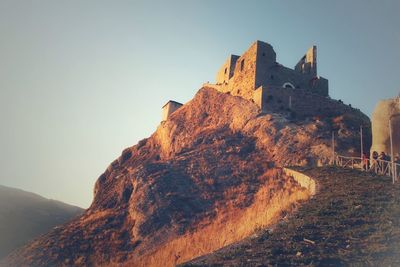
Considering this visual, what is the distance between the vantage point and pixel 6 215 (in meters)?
56.4

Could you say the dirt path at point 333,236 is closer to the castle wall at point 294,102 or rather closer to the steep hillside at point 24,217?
the castle wall at point 294,102

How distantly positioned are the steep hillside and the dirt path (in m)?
37.2

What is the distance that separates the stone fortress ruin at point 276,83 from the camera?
42.8 meters

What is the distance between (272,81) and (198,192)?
57.2 ft

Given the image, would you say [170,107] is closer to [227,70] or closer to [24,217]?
[227,70]

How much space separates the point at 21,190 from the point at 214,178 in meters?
57.0

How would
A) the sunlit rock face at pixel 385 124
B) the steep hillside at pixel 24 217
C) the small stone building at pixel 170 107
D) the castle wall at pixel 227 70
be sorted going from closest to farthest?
the sunlit rock face at pixel 385 124 → the steep hillside at pixel 24 217 → the castle wall at pixel 227 70 → the small stone building at pixel 170 107

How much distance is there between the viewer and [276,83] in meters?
46.4

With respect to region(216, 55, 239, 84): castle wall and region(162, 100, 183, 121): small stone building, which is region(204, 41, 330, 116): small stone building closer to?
region(216, 55, 239, 84): castle wall

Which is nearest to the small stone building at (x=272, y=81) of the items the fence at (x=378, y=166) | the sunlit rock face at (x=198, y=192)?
the sunlit rock face at (x=198, y=192)

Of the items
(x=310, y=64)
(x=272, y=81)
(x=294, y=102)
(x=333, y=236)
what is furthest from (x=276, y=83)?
(x=333, y=236)

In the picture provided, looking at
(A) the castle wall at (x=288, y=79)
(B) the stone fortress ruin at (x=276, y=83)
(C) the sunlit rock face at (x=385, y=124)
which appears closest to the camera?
(C) the sunlit rock face at (x=385, y=124)

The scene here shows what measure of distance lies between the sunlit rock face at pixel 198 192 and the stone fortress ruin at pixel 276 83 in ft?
5.77

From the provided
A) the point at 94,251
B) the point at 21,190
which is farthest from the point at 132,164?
the point at 21,190
